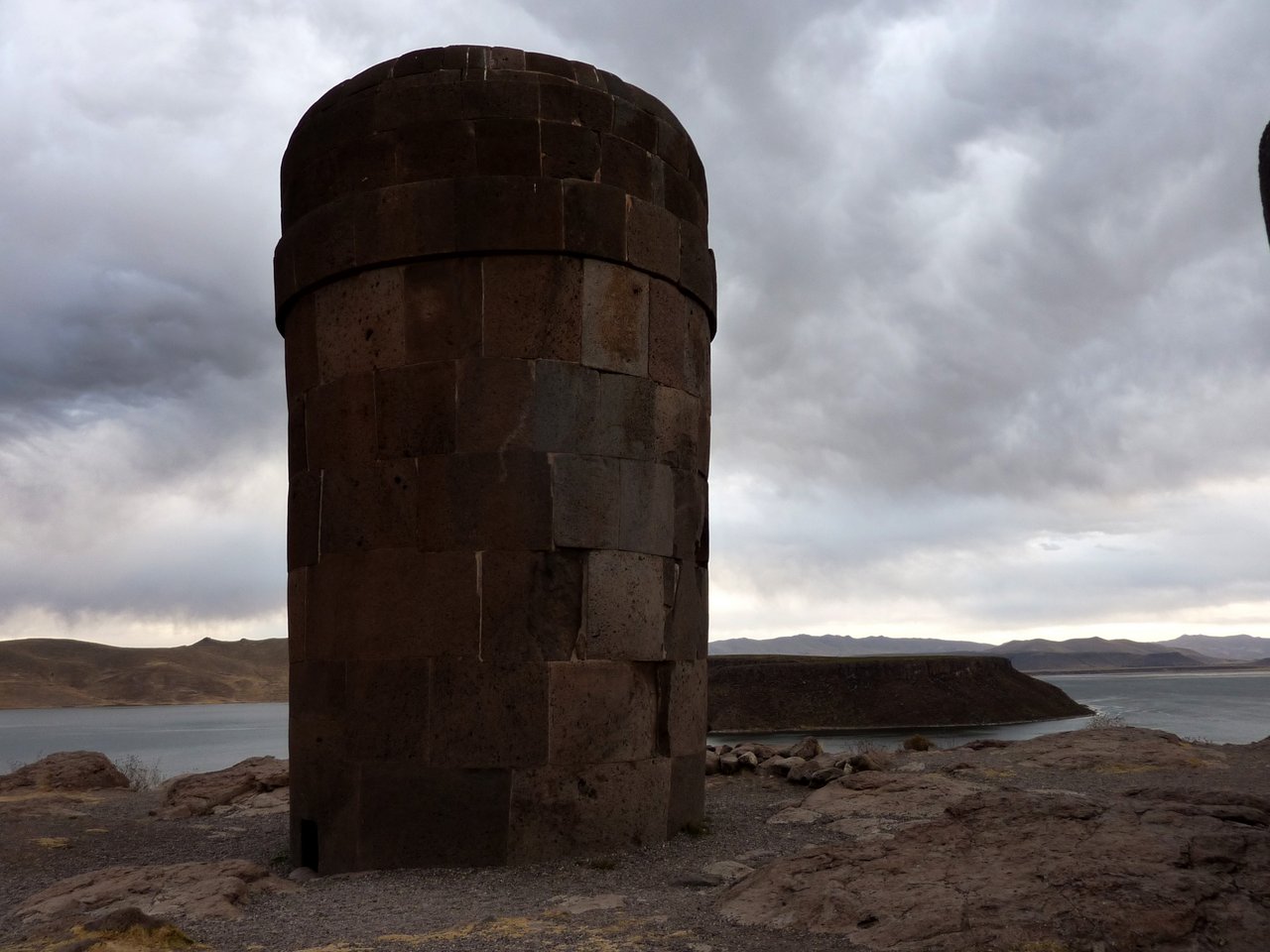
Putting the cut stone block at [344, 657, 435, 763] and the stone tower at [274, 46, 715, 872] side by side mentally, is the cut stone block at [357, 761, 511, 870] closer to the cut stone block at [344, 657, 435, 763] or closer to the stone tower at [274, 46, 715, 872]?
the stone tower at [274, 46, 715, 872]

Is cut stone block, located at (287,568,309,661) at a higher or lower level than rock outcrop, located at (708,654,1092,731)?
higher

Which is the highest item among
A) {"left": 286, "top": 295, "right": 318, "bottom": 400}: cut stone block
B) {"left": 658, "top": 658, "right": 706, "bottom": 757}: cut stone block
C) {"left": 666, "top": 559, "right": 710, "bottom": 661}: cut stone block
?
{"left": 286, "top": 295, "right": 318, "bottom": 400}: cut stone block

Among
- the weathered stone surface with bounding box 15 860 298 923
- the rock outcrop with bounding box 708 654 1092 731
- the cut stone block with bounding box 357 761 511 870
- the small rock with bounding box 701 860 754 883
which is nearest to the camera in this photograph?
the weathered stone surface with bounding box 15 860 298 923

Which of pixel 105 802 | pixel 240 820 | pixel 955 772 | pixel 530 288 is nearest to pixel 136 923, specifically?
pixel 530 288

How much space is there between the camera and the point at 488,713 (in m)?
7.04

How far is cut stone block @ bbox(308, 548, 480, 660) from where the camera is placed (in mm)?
7125

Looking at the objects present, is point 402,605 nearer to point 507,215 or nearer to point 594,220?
point 507,215

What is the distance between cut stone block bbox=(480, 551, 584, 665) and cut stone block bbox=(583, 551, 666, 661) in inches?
5.0

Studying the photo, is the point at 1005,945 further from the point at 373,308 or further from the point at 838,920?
the point at 373,308

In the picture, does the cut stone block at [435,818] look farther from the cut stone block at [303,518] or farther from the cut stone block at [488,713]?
the cut stone block at [303,518]

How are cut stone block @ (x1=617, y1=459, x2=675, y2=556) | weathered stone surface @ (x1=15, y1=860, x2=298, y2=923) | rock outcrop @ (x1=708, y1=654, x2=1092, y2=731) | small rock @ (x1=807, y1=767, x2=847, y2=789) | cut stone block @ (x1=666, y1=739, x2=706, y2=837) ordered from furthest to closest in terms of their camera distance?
rock outcrop @ (x1=708, y1=654, x2=1092, y2=731) < small rock @ (x1=807, y1=767, x2=847, y2=789) < cut stone block @ (x1=666, y1=739, x2=706, y2=837) < cut stone block @ (x1=617, y1=459, x2=675, y2=556) < weathered stone surface @ (x1=15, y1=860, x2=298, y2=923)

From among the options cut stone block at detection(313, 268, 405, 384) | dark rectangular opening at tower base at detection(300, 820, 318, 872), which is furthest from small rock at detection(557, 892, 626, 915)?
cut stone block at detection(313, 268, 405, 384)

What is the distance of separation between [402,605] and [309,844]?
6.23 feet

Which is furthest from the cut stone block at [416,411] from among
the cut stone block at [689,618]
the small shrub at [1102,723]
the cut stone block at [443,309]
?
the small shrub at [1102,723]
